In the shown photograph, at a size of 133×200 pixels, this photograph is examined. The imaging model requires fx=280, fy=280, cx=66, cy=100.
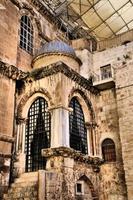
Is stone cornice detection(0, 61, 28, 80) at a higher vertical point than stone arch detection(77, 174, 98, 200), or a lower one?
higher

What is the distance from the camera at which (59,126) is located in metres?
12.3

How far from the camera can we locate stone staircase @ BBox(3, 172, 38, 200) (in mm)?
10758

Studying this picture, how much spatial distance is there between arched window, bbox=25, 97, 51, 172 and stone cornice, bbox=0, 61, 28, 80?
5.14 ft

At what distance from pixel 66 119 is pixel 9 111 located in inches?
114

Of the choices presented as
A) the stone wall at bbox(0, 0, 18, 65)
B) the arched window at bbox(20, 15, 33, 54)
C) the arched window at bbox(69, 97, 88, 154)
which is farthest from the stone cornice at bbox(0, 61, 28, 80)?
the arched window at bbox(69, 97, 88, 154)

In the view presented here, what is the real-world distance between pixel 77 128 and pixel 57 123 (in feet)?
6.16

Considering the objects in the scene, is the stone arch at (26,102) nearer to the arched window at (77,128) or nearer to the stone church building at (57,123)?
the stone church building at (57,123)

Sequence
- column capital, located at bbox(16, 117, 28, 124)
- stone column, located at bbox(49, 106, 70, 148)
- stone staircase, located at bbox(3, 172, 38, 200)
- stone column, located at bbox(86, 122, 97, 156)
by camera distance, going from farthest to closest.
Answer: stone column, located at bbox(86, 122, 97, 156), column capital, located at bbox(16, 117, 28, 124), stone column, located at bbox(49, 106, 70, 148), stone staircase, located at bbox(3, 172, 38, 200)

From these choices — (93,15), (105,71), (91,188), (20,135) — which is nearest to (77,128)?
(20,135)

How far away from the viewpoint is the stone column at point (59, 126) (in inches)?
473

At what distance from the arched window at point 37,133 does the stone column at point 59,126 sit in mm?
545

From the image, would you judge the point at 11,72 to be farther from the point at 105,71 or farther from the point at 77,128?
the point at 105,71

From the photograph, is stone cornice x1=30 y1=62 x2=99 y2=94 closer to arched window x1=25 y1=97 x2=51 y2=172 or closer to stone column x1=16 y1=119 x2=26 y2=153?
arched window x1=25 y1=97 x2=51 y2=172

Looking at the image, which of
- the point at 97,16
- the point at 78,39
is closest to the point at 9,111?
the point at 78,39
